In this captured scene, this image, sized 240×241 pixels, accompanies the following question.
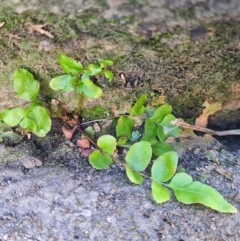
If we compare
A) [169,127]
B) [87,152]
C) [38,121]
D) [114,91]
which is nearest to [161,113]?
[169,127]

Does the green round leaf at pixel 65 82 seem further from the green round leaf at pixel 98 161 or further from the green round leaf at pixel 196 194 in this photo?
the green round leaf at pixel 196 194

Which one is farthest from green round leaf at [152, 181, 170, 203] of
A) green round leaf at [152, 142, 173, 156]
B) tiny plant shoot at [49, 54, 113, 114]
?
tiny plant shoot at [49, 54, 113, 114]

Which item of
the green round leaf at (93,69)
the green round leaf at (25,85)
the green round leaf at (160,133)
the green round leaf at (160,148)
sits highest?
the green round leaf at (93,69)

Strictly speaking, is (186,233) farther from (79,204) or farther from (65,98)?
(65,98)

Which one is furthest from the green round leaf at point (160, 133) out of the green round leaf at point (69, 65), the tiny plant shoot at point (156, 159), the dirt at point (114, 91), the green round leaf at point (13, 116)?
the green round leaf at point (13, 116)

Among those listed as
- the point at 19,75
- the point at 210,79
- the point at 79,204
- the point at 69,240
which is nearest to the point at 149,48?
the point at 210,79

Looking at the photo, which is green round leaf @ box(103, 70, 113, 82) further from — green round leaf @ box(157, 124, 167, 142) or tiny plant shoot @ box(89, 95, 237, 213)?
green round leaf @ box(157, 124, 167, 142)

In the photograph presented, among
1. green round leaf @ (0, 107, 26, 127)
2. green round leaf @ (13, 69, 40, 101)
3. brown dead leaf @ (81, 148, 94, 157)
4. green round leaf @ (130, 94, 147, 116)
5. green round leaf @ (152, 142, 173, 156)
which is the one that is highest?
green round leaf @ (13, 69, 40, 101)
